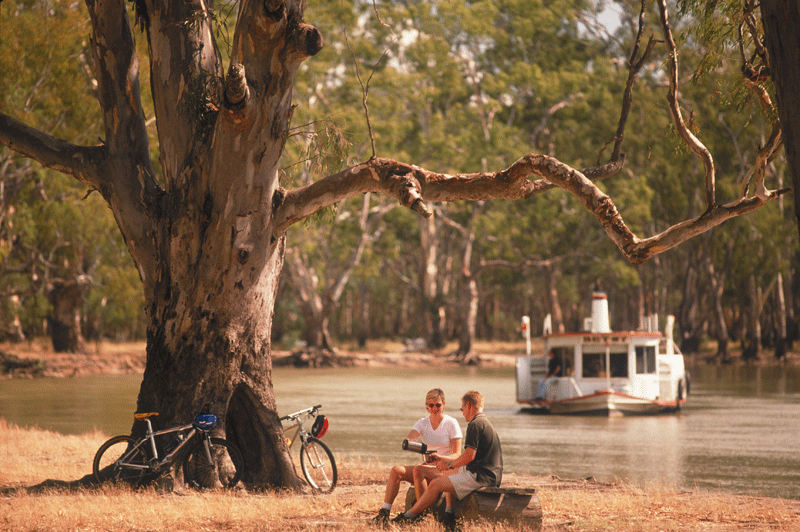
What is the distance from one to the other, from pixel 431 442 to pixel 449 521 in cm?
77

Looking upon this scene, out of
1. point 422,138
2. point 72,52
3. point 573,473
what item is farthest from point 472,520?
point 422,138

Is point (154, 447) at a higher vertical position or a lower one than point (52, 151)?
lower

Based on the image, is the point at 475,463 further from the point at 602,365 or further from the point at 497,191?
the point at 602,365

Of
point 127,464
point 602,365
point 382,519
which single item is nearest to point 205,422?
point 127,464

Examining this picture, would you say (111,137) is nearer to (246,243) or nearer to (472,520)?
(246,243)

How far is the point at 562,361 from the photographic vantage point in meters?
27.0

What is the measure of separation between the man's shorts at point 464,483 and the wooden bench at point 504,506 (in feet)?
0.13

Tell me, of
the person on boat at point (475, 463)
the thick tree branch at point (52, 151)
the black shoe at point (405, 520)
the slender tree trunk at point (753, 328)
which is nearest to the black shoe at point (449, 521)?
the person on boat at point (475, 463)

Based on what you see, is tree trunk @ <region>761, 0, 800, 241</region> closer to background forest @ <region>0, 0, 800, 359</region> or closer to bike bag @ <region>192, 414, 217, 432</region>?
bike bag @ <region>192, 414, 217, 432</region>

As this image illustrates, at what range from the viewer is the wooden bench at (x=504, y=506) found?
8.34 m

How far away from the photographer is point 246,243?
446 inches

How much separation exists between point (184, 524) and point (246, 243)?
3494 mm

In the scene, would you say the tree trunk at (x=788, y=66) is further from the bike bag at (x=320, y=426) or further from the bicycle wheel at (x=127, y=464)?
the bicycle wheel at (x=127, y=464)

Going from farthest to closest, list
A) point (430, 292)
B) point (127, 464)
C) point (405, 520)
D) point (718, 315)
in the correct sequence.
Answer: point (430, 292) < point (718, 315) < point (127, 464) < point (405, 520)
